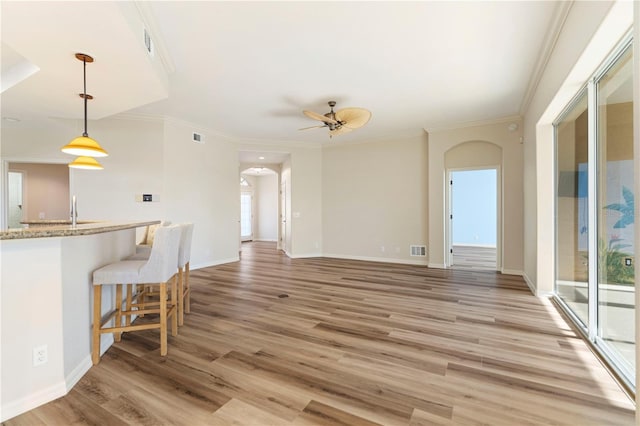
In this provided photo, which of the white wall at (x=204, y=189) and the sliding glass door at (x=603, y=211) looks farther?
the white wall at (x=204, y=189)

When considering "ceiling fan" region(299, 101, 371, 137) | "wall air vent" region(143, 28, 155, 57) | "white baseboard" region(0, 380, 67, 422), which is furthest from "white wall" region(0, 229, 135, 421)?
"ceiling fan" region(299, 101, 371, 137)

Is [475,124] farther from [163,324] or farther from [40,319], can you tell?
[40,319]

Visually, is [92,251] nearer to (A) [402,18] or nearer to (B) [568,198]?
(A) [402,18]

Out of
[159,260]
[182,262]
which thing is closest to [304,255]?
[182,262]

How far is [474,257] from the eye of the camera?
23.3 ft

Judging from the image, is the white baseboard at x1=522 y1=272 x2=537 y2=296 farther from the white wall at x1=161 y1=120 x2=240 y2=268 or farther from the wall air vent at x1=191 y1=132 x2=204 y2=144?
the wall air vent at x1=191 y1=132 x2=204 y2=144

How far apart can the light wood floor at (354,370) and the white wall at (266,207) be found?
743 centimetres

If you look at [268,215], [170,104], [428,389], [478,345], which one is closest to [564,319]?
[478,345]

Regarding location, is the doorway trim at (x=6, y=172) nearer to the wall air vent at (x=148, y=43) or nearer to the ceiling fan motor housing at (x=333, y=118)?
the wall air vent at (x=148, y=43)

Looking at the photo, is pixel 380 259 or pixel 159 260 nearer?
pixel 159 260

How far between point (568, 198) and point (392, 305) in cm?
248

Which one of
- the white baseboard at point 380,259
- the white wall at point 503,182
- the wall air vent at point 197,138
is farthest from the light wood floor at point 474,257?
the wall air vent at point 197,138

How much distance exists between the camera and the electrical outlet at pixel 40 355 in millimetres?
1797

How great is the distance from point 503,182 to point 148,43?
229 inches
